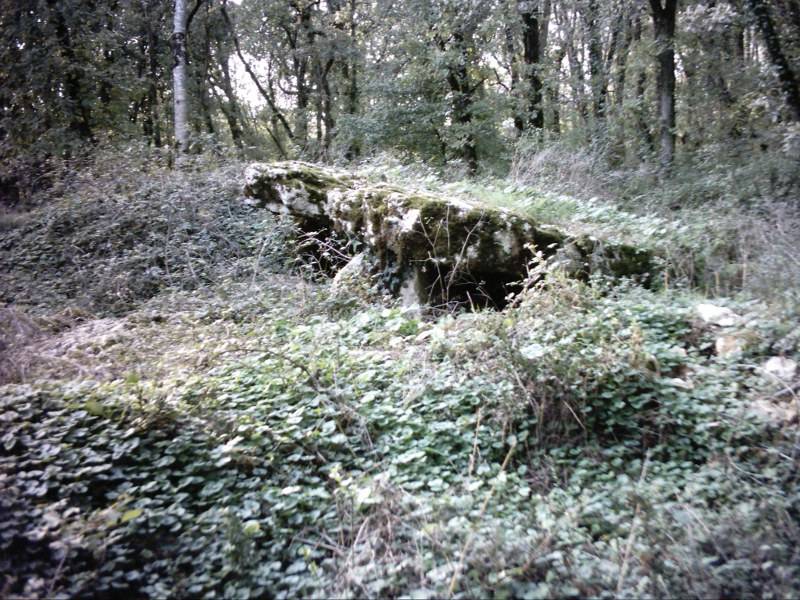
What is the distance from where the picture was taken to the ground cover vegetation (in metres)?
2.72

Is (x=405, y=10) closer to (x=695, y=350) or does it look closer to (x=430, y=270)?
(x=430, y=270)

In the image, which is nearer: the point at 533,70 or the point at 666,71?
the point at 666,71

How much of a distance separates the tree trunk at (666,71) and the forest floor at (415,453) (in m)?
7.68

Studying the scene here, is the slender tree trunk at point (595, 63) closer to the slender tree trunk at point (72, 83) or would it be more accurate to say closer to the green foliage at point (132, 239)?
the green foliage at point (132, 239)

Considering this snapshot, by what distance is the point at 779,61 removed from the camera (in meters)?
8.23

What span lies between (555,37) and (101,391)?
19.1 m

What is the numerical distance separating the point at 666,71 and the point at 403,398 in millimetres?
11626

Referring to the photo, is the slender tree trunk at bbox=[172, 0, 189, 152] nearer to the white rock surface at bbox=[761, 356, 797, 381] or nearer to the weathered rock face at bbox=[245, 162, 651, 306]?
the weathered rock face at bbox=[245, 162, 651, 306]

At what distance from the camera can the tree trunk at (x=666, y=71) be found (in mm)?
11852

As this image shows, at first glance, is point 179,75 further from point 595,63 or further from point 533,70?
point 595,63

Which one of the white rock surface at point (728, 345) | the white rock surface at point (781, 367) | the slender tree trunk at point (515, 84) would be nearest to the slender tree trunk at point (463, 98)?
the slender tree trunk at point (515, 84)

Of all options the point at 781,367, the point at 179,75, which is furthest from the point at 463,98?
the point at 781,367

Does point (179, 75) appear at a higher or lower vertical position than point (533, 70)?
higher

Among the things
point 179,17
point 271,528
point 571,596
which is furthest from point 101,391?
point 179,17
